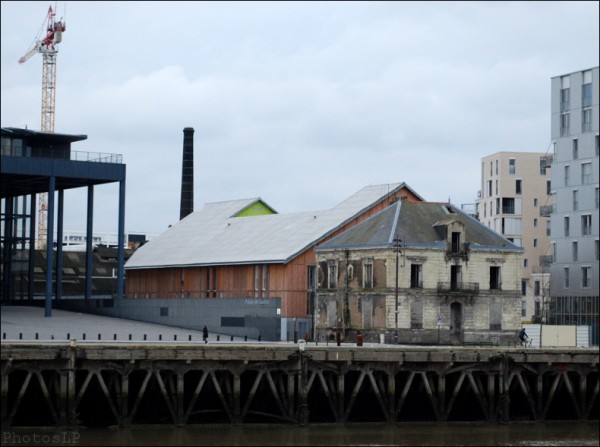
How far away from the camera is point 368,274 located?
Result: 9212 cm

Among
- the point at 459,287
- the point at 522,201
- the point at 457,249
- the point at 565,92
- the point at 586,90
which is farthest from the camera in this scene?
the point at 522,201

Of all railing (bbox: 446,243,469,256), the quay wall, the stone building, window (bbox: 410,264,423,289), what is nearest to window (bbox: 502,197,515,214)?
the stone building

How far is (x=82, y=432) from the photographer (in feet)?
201

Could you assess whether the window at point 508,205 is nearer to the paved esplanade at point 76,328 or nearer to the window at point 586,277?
the window at point 586,277

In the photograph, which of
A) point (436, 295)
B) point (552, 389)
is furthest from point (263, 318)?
point (552, 389)

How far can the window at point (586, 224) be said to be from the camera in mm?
100787

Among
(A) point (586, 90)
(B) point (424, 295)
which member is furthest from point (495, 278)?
(A) point (586, 90)

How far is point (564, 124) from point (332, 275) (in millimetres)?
23627

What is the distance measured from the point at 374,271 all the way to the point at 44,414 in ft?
108

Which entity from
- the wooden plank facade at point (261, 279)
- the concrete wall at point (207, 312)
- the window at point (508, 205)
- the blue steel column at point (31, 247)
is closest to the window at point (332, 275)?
the wooden plank facade at point (261, 279)

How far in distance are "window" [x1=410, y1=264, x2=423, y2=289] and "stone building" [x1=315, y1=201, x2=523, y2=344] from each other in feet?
0.23

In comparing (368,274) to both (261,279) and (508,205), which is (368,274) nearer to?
(261,279)

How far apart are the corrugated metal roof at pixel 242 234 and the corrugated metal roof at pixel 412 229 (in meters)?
5.09

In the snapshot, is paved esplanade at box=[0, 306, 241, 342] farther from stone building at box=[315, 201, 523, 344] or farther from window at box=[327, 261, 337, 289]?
stone building at box=[315, 201, 523, 344]
